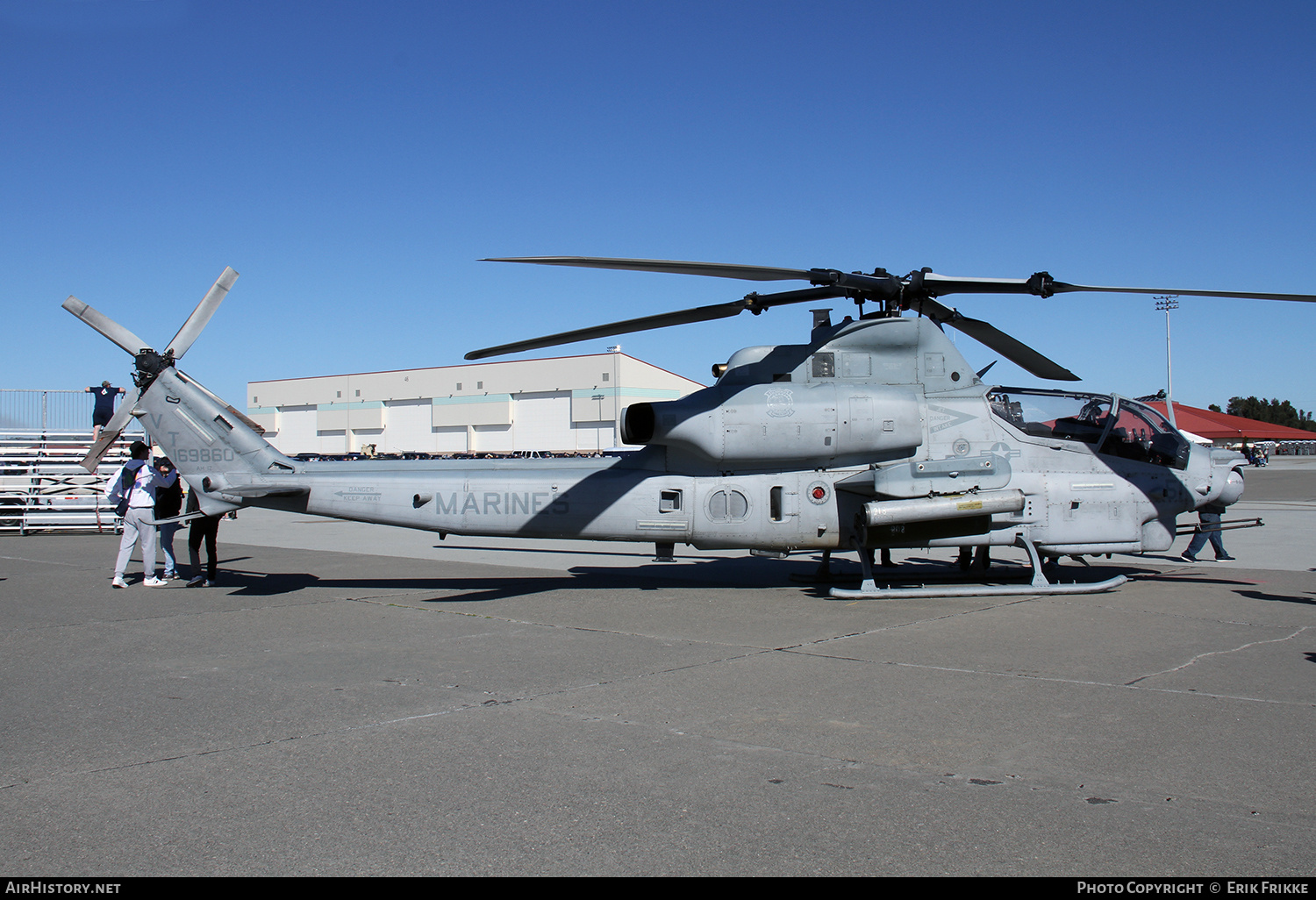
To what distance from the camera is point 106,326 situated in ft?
35.9

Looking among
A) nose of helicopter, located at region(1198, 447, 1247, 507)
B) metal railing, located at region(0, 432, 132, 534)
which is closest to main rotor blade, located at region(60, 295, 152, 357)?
metal railing, located at region(0, 432, 132, 534)

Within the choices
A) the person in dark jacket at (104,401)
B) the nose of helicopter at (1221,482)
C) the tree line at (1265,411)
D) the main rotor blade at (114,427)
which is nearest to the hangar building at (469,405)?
the person in dark jacket at (104,401)

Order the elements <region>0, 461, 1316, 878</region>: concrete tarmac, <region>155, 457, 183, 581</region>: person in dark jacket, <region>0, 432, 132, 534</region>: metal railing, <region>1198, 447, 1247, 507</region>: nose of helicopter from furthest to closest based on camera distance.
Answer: <region>0, 432, 132, 534</region>: metal railing, <region>155, 457, 183, 581</region>: person in dark jacket, <region>1198, 447, 1247, 507</region>: nose of helicopter, <region>0, 461, 1316, 878</region>: concrete tarmac

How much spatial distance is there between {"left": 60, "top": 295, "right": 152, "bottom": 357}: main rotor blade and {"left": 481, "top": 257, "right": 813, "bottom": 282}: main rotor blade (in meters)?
6.44

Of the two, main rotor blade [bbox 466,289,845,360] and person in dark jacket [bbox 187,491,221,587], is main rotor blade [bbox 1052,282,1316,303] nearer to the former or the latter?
main rotor blade [bbox 466,289,845,360]

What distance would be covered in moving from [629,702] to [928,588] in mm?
5486

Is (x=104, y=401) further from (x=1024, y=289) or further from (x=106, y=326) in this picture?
(x=1024, y=289)

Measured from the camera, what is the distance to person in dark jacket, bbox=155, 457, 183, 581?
12148mm

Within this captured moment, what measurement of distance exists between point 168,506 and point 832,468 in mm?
8970

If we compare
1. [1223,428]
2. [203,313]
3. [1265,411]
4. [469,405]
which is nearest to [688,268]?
[203,313]

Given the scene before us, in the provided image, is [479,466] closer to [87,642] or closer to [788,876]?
[87,642]

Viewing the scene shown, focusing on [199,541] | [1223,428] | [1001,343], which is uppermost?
[1223,428]

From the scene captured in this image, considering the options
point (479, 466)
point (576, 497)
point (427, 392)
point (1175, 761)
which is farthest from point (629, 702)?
point (427, 392)

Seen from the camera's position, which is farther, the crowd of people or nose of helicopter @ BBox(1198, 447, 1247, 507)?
the crowd of people
